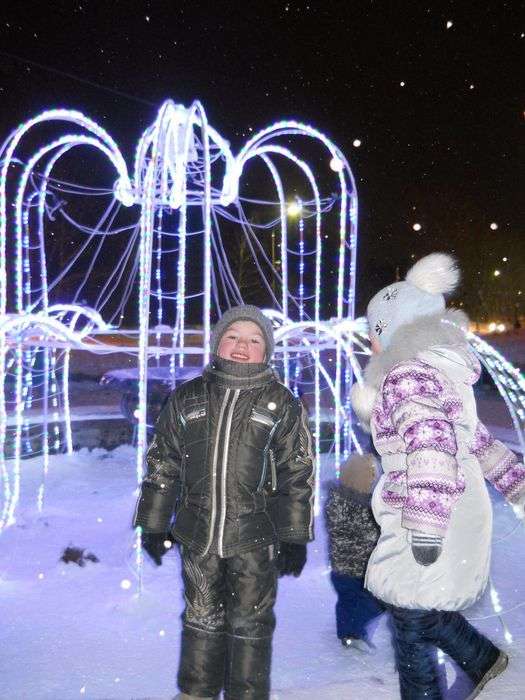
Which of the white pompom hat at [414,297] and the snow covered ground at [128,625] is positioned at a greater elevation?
the white pompom hat at [414,297]

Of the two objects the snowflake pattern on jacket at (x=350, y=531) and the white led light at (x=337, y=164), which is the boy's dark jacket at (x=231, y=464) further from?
the white led light at (x=337, y=164)

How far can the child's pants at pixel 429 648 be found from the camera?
7.22ft

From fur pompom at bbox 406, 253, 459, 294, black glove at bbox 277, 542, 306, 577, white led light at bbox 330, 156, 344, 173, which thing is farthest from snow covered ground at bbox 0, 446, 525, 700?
white led light at bbox 330, 156, 344, 173

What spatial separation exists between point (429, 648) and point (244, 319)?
140cm

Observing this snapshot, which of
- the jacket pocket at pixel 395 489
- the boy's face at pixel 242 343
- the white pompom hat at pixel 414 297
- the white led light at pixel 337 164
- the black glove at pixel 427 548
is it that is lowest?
the black glove at pixel 427 548

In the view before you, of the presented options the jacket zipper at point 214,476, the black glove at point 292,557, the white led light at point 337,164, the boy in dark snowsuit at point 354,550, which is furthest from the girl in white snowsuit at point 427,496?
the white led light at point 337,164

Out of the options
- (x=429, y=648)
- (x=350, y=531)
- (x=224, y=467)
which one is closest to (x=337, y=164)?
(x=350, y=531)

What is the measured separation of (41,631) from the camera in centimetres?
329

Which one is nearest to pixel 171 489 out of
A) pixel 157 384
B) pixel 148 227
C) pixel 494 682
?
pixel 494 682

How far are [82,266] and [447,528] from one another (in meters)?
21.7

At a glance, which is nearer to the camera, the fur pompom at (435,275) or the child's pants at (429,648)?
the child's pants at (429,648)

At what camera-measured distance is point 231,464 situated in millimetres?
2566

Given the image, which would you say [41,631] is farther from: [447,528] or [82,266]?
[82,266]

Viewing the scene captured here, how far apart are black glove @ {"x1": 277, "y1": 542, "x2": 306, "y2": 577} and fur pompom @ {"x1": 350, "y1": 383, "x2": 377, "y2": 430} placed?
0.57 meters
